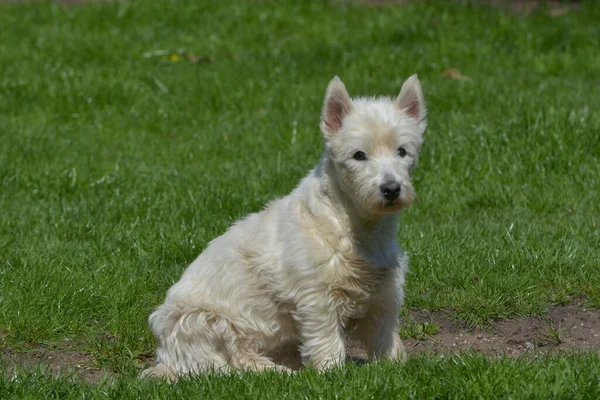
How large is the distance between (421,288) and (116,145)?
14.5ft

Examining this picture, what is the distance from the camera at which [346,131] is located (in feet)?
17.5

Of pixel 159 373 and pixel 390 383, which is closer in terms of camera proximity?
pixel 390 383

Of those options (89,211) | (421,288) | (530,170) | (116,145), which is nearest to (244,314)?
(421,288)

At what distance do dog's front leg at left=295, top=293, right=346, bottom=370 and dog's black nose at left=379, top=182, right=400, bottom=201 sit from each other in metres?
0.61

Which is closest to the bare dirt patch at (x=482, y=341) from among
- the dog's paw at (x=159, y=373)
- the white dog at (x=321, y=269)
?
the dog's paw at (x=159, y=373)

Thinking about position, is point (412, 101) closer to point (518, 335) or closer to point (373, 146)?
point (373, 146)

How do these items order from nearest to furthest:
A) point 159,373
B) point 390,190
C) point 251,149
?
point 390,190, point 159,373, point 251,149

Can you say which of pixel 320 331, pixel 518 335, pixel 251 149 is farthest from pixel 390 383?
pixel 251 149

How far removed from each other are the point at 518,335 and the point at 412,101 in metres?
1.62

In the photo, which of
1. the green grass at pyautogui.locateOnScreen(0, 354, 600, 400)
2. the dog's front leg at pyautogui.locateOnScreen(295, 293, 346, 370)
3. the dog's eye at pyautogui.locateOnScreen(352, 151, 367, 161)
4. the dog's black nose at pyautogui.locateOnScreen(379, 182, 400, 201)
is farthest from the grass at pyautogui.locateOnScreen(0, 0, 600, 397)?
the dog's eye at pyautogui.locateOnScreen(352, 151, 367, 161)

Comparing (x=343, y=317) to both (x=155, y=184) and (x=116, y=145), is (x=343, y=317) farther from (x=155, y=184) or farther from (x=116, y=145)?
(x=116, y=145)

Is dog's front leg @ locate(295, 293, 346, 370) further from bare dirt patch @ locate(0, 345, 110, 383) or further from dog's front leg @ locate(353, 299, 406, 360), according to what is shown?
bare dirt patch @ locate(0, 345, 110, 383)

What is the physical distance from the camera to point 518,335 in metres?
6.14

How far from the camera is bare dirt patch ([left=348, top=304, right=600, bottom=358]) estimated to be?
237 inches
